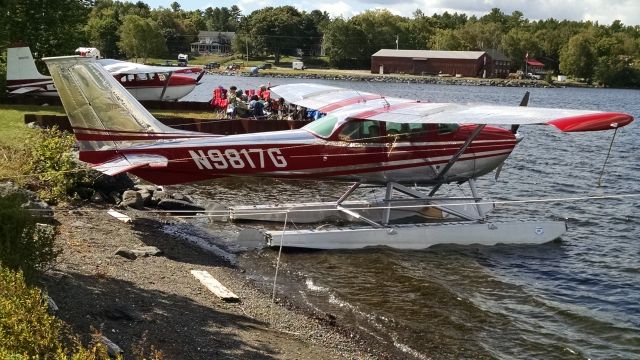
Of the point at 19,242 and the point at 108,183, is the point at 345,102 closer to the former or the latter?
the point at 108,183

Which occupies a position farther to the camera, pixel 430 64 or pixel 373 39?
pixel 373 39

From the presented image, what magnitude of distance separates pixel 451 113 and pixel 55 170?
7.95 metres

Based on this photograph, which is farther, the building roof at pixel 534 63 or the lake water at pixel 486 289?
the building roof at pixel 534 63

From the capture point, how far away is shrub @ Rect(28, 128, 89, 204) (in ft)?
41.6

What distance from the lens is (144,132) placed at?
41.3 ft

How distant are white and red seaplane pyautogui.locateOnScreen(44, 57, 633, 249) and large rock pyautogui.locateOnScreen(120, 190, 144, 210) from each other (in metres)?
1.96

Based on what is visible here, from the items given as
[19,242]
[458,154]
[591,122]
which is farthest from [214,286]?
[591,122]

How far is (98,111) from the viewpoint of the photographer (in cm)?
1219

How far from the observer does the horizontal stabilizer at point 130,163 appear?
1163 centimetres

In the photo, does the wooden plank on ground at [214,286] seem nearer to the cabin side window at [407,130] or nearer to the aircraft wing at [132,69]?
the cabin side window at [407,130]

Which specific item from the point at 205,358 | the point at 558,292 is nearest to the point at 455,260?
the point at 558,292

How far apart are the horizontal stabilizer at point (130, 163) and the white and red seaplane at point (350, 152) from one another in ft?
0.06

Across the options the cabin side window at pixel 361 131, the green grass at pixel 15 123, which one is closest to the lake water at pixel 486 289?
the cabin side window at pixel 361 131

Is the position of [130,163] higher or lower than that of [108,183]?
higher
